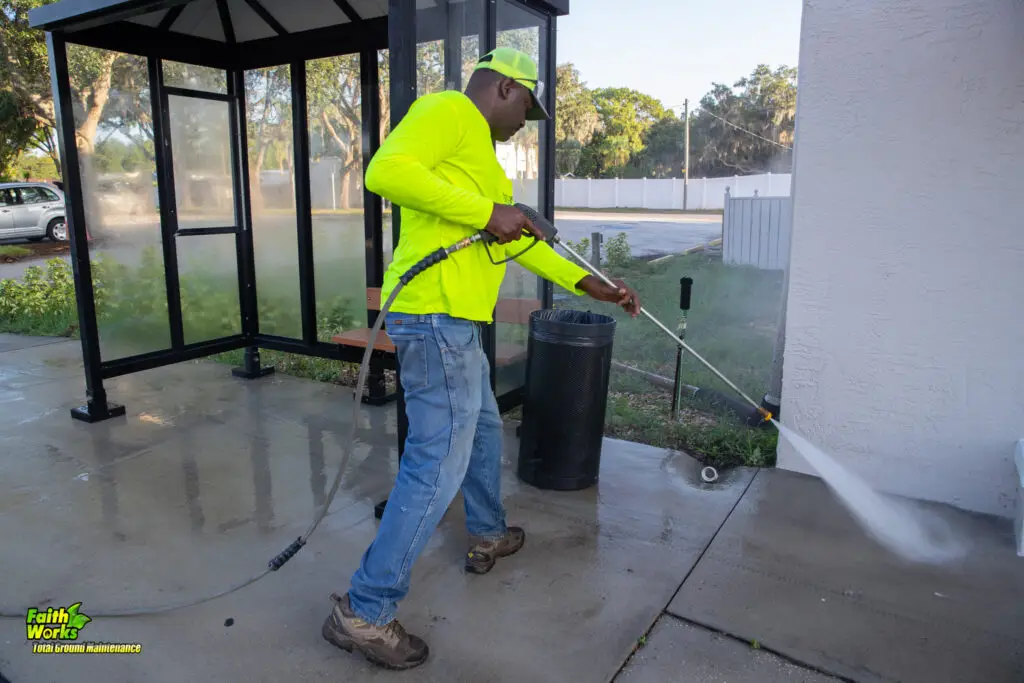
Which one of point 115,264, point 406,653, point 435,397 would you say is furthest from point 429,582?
point 115,264

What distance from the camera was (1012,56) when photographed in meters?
3.25

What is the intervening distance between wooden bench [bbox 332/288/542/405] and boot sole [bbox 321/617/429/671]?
69.6 inches

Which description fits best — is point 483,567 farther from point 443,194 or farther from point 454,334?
point 443,194

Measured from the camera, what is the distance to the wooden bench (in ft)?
14.7

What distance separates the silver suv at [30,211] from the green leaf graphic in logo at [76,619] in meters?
17.3

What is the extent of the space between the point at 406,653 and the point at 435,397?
2.85ft

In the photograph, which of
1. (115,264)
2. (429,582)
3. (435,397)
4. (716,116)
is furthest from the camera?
(716,116)

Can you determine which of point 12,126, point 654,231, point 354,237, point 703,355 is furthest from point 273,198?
point 654,231

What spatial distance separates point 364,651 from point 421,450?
0.70m

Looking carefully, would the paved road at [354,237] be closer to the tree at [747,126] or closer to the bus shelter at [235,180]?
the bus shelter at [235,180]

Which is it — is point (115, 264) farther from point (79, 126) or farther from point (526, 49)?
point (526, 49)

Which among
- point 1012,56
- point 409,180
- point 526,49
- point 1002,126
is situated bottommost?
point 409,180

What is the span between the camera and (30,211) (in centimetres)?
1739

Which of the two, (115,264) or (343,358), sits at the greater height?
(115,264)
